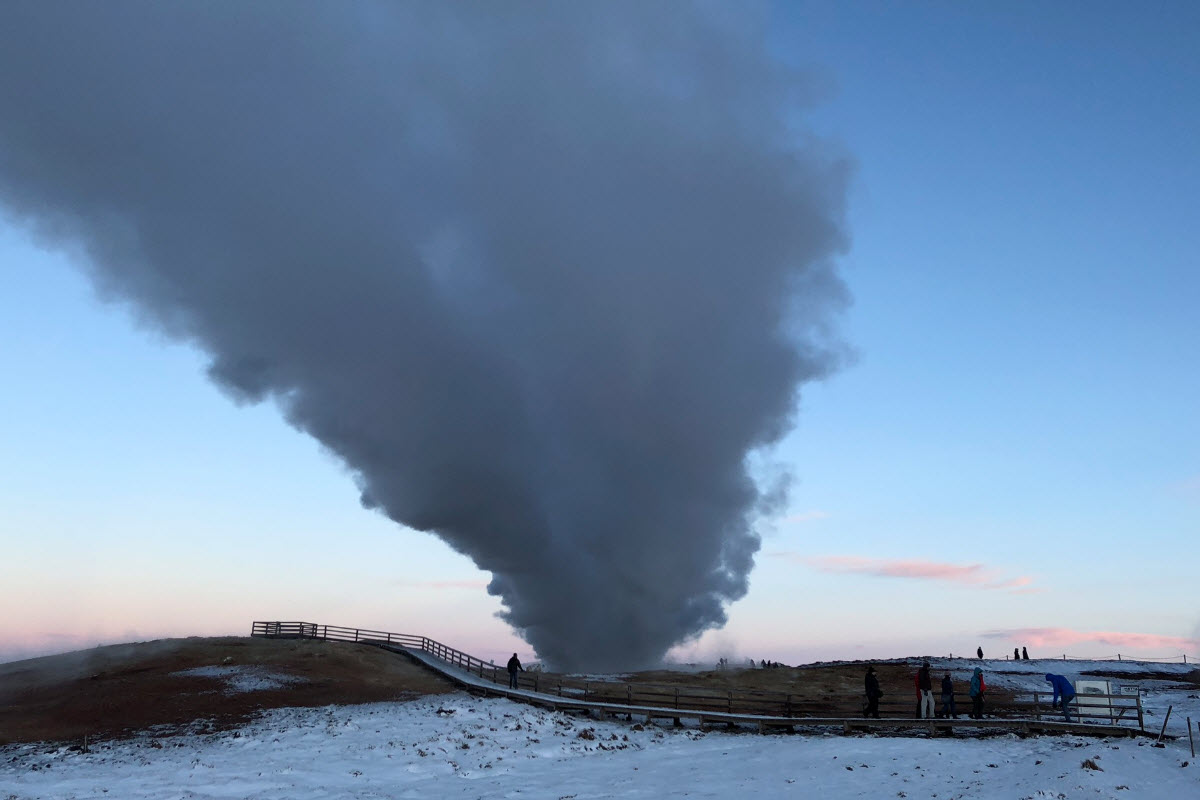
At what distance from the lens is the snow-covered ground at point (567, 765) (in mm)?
23781

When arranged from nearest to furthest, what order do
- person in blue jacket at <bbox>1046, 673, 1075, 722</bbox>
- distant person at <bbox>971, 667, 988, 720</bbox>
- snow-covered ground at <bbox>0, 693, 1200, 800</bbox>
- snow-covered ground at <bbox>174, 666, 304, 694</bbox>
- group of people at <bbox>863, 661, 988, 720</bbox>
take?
snow-covered ground at <bbox>0, 693, 1200, 800</bbox> < person in blue jacket at <bbox>1046, 673, 1075, 722</bbox> < distant person at <bbox>971, 667, 988, 720</bbox> < group of people at <bbox>863, 661, 988, 720</bbox> < snow-covered ground at <bbox>174, 666, 304, 694</bbox>

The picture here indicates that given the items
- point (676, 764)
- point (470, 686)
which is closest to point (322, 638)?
point (470, 686)

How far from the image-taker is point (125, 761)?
28375 mm

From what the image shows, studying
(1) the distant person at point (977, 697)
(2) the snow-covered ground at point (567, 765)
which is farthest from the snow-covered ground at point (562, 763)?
(1) the distant person at point (977, 697)

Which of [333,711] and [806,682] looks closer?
[333,711]

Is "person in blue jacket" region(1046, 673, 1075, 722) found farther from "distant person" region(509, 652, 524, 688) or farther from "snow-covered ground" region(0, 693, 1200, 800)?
"distant person" region(509, 652, 524, 688)

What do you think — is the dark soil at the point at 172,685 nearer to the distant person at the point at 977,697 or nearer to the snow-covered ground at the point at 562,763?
the snow-covered ground at the point at 562,763

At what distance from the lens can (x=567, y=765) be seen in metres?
29.4

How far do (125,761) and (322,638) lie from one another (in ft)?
147

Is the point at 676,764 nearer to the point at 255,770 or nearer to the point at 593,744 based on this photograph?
the point at 593,744

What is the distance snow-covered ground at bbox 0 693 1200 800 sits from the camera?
78.0ft

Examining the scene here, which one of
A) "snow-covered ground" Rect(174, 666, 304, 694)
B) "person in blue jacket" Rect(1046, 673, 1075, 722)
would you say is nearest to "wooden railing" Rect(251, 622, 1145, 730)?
"person in blue jacket" Rect(1046, 673, 1075, 722)

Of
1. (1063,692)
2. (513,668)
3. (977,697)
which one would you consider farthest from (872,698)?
(513,668)

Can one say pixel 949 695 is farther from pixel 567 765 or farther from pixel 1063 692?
pixel 567 765
